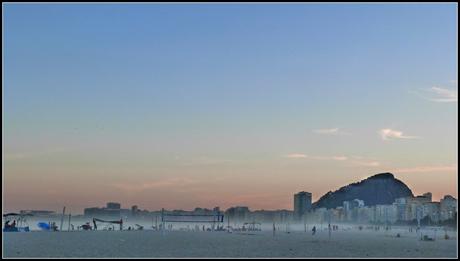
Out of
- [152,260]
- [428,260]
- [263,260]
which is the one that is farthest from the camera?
[428,260]

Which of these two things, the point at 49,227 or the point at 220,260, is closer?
the point at 220,260

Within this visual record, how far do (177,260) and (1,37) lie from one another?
23.0m

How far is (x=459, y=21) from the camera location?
2708cm

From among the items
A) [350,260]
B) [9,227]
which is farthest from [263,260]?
[9,227]

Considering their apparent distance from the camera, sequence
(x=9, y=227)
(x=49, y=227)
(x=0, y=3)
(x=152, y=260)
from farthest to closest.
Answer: (x=49, y=227)
(x=9, y=227)
(x=152, y=260)
(x=0, y=3)

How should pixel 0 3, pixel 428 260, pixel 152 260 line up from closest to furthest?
pixel 0 3 → pixel 152 260 → pixel 428 260

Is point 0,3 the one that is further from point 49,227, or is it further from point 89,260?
point 49,227

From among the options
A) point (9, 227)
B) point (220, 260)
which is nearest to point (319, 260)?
point (220, 260)

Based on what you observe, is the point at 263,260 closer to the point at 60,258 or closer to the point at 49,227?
the point at 60,258

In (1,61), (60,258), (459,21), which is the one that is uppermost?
(459,21)

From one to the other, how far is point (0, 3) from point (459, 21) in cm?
1948

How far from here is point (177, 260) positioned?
45.5m

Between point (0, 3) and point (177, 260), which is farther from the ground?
point (0, 3)

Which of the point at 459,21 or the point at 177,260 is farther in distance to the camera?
the point at 177,260
